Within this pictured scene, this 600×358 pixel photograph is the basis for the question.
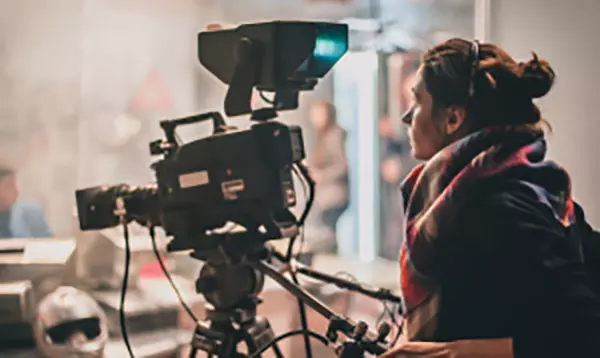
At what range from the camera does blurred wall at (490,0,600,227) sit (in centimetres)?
198

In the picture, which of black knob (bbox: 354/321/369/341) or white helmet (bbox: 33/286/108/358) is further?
white helmet (bbox: 33/286/108/358)

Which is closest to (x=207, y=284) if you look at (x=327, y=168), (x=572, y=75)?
(x=572, y=75)

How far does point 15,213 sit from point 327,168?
44.3 inches

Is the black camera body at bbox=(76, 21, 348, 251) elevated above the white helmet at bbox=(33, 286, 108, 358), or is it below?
above

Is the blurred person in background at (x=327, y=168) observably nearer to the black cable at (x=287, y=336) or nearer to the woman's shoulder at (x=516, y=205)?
the black cable at (x=287, y=336)

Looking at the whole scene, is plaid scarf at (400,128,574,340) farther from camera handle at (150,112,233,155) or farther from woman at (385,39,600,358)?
camera handle at (150,112,233,155)

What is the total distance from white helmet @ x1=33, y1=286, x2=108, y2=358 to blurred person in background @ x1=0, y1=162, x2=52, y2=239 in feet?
1.43

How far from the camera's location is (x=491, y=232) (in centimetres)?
112

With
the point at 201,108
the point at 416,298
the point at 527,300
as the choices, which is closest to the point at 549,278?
the point at 527,300

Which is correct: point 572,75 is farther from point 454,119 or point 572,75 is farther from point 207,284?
point 207,284

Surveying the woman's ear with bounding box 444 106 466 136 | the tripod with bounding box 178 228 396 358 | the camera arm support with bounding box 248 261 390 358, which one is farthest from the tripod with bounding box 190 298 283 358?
the woman's ear with bounding box 444 106 466 136

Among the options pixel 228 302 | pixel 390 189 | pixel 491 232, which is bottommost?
pixel 390 189

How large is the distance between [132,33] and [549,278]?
6.50 feet

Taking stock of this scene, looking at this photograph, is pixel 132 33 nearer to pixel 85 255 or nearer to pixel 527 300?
pixel 85 255
